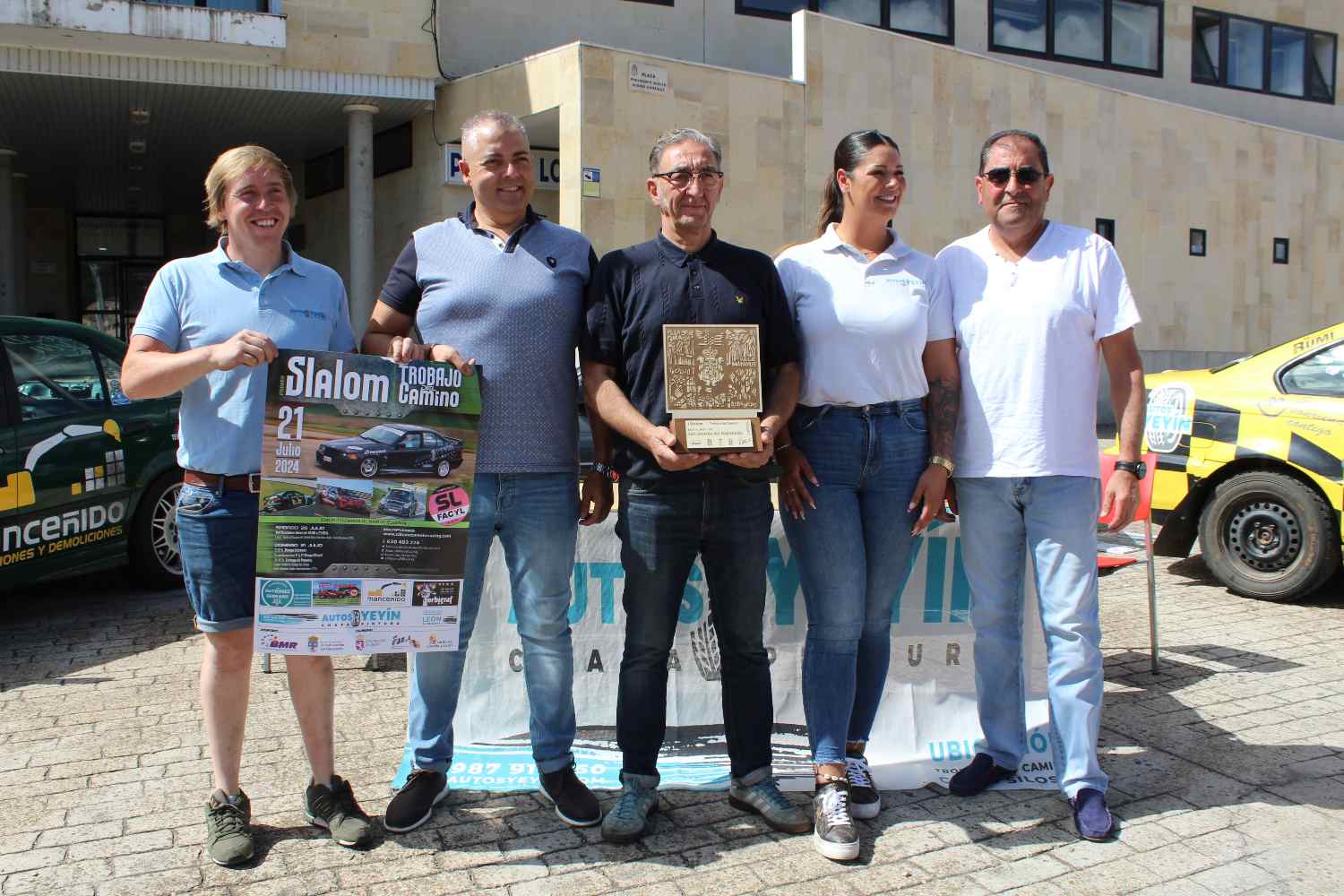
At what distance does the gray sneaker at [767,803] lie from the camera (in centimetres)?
361

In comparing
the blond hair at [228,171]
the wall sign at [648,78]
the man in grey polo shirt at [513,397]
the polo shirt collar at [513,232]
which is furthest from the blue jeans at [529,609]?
the wall sign at [648,78]

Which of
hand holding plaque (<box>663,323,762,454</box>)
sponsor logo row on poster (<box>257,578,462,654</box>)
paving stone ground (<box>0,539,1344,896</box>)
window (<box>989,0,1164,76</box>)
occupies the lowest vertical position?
paving stone ground (<box>0,539,1344,896</box>)

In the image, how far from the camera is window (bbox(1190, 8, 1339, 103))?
70.8ft

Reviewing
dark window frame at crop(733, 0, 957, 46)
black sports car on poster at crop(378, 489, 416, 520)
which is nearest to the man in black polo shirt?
black sports car on poster at crop(378, 489, 416, 520)

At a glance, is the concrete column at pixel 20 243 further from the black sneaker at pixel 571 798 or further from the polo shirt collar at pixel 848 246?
the polo shirt collar at pixel 848 246

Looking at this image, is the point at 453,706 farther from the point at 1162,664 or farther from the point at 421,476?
the point at 1162,664

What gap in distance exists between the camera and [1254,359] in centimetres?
711

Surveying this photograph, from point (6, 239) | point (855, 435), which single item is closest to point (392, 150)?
point (6, 239)

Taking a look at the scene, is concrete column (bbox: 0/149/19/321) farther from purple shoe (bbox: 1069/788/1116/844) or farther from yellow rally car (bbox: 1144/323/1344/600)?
purple shoe (bbox: 1069/788/1116/844)

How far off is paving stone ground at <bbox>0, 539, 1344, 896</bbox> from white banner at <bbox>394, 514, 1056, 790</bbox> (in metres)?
0.31

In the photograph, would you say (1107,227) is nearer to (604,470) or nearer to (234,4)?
(234,4)

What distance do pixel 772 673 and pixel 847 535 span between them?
1.03 m

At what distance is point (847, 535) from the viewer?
3.58 metres

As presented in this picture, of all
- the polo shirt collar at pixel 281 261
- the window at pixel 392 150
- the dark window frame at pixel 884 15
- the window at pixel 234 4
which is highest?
the dark window frame at pixel 884 15
